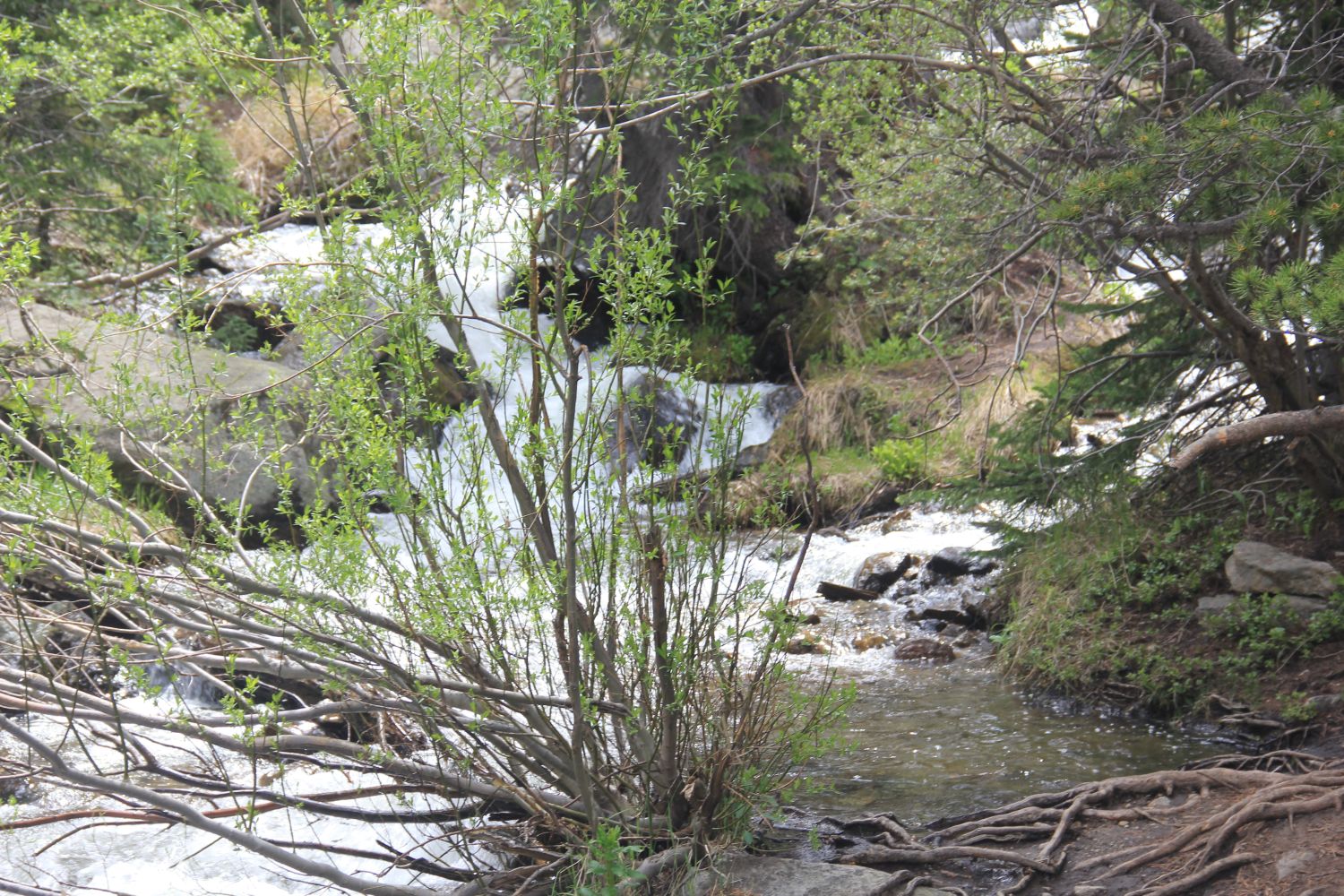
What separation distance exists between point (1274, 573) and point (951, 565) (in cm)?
331

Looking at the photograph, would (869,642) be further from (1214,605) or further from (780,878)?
(780,878)

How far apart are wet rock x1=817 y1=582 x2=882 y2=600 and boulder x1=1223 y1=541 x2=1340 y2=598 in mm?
3226

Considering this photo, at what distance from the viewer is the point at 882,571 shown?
9469 mm

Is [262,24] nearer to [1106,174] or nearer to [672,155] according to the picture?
[1106,174]

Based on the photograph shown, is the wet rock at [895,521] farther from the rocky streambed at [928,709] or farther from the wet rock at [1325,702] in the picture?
the wet rock at [1325,702]

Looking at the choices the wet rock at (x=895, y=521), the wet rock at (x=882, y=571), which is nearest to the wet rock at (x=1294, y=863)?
the wet rock at (x=882, y=571)

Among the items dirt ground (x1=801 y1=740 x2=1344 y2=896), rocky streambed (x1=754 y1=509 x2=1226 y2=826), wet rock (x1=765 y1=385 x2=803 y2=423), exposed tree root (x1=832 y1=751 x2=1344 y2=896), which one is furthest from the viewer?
wet rock (x1=765 y1=385 x2=803 y2=423)

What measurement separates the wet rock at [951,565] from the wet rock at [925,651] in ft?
4.75

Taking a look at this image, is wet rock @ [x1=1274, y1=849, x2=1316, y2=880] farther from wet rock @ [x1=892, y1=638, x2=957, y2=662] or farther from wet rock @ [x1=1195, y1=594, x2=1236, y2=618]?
wet rock @ [x1=892, y1=638, x2=957, y2=662]

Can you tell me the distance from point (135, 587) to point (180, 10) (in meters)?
2.09

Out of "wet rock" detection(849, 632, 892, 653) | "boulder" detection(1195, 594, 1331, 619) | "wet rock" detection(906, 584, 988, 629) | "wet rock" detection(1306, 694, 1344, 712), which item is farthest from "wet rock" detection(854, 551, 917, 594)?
"wet rock" detection(1306, 694, 1344, 712)

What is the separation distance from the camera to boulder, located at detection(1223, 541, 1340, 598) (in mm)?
5949

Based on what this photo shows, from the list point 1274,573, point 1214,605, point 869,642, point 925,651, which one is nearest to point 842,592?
point 869,642

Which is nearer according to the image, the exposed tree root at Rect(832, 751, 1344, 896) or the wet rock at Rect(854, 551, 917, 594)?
the exposed tree root at Rect(832, 751, 1344, 896)
